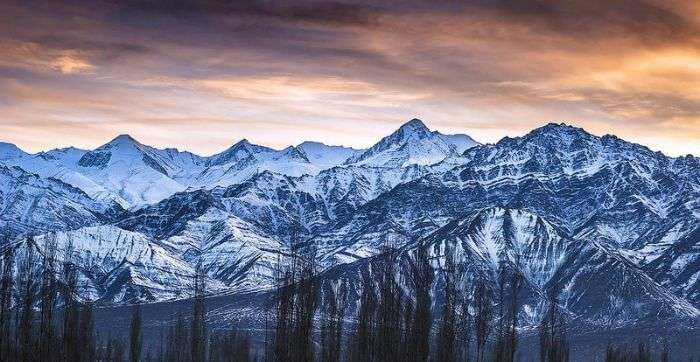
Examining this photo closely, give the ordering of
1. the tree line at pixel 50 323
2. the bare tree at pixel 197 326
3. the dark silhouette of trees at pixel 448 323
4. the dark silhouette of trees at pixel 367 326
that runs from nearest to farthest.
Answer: the tree line at pixel 50 323 → the dark silhouette of trees at pixel 448 323 → the dark silhouette of trees at pixel 367 326 → the bare tree at pixel 197 326

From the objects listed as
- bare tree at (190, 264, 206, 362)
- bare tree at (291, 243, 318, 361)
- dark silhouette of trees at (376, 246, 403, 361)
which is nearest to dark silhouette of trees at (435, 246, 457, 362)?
dark silhouette of trees at (376, 246, 403, 361)

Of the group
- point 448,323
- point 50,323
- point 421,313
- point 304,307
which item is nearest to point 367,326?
point 448,323

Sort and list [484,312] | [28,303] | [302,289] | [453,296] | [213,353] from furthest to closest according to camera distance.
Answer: [213,353] < [484,312] < [453,296] < [28,303] < [302,289]

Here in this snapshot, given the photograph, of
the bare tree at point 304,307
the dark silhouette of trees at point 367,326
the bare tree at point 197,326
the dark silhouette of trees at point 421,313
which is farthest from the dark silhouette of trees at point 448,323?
the bare tree at point 197,326

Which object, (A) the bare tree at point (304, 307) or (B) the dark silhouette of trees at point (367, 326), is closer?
(A) the bare tree at point (304, 307)

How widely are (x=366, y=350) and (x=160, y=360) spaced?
84632mm

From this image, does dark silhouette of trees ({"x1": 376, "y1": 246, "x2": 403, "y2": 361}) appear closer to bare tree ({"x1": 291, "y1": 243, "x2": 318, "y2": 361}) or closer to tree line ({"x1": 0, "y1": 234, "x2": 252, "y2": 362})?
bare tree ({"x1": 291, "y1": 243, "x2": 318, "y2": 361})

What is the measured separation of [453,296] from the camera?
110500 millimetres

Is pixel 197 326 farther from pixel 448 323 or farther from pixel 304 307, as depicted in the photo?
pixel 304 307

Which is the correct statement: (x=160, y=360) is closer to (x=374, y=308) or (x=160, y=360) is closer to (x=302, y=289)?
(x=374, y=308)

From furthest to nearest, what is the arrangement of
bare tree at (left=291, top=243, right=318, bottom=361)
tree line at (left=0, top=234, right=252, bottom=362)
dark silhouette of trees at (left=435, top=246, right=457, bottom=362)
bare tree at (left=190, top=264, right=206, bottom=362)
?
bare tree at (left=190, top=264, right=206, bottom=362)
dark silhouette of trees at (left=435, top=246, right=457, bottom=362)
tree line at (left=0, top=234, right=252, bottom=362)
bare tree at (left=291, top=243, right=318, bottom=361)

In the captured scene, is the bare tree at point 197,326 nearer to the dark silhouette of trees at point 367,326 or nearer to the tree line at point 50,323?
the tree line at point 50,323

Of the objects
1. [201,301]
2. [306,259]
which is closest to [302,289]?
[306,259]

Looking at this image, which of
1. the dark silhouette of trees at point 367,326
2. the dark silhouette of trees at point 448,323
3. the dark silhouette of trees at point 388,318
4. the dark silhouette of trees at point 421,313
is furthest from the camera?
the dark silhouette of trees at point 367,326
